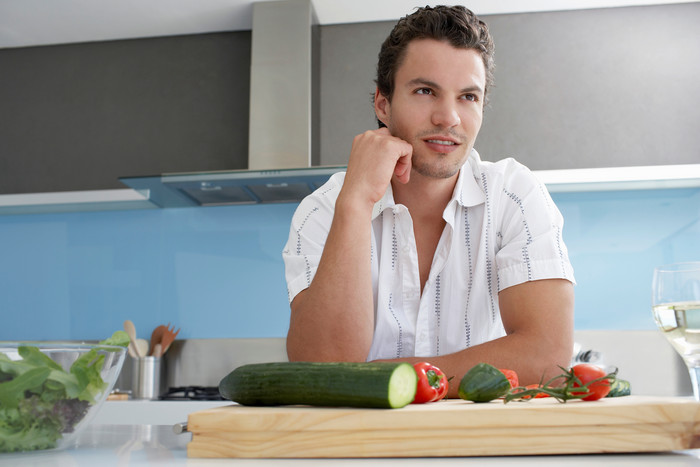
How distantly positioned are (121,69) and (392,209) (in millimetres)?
2554

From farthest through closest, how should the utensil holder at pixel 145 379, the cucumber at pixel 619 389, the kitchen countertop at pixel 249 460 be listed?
the utensil holder at pixel 145 379
the cucumber at pixel 619 389
the kitchen countertop at pixel 249 460

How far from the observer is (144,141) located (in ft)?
11.5

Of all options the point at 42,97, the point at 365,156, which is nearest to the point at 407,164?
the point at 365,156

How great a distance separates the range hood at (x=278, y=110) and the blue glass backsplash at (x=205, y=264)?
183 millimetres

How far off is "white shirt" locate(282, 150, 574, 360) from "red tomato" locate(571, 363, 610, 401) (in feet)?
2.15

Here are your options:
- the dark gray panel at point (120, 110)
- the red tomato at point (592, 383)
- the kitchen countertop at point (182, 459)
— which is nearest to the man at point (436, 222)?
the red tomato at point (592, 383)

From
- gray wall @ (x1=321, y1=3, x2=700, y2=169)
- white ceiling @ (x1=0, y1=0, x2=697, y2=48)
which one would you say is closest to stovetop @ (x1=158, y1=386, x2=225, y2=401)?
gray wall @ (x1=321, y1=3, x2=700, y2=169)

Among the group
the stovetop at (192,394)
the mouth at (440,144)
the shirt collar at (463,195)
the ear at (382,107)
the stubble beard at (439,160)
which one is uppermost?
the ear at (382,107)

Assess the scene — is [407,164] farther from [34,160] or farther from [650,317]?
[34,160]

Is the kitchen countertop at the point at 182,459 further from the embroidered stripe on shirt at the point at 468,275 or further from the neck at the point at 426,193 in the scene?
the neck at the point at 426,193

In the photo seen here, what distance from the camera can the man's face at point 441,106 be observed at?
1.52 metres

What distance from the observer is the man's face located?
1.52m

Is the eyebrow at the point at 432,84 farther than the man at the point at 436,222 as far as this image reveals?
Yes

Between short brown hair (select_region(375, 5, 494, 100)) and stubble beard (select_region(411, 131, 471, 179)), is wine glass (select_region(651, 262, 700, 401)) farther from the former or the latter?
short brown hair (select_region(375, 5, 494, 100))
